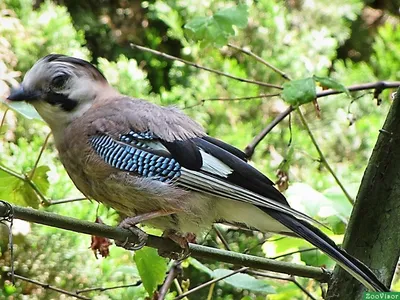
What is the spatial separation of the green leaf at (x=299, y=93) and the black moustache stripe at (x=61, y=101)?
372 millimetres

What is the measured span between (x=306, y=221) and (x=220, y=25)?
490 mm

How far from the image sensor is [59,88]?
106 cm

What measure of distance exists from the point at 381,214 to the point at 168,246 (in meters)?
0.32

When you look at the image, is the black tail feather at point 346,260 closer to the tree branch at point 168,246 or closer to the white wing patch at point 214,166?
the tree branch at point 168,246

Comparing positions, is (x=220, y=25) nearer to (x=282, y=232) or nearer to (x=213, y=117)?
(x=282, y=232)

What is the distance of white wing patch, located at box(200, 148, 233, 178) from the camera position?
3.34ft

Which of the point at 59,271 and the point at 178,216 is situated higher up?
the point at 59,271

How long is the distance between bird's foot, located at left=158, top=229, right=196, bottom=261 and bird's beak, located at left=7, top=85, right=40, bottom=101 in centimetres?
31

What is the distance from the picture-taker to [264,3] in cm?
270

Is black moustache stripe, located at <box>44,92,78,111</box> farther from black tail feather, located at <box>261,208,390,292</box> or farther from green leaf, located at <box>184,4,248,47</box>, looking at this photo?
black tail feather, located at <box>261,208,390,292</box>

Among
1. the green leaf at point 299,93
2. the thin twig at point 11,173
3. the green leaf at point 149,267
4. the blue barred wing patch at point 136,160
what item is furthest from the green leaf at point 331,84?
the thin twig at point 11,173

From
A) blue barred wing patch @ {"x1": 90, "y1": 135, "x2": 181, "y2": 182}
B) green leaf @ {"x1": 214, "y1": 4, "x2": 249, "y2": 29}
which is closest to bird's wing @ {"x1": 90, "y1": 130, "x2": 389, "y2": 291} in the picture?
blue barred wing patch @ {"x1": 90, "y1": 135, "x2": 181, "y2": 182}

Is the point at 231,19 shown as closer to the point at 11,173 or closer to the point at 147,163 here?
the point at 147,163

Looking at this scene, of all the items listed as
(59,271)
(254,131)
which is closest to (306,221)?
(59,271)
